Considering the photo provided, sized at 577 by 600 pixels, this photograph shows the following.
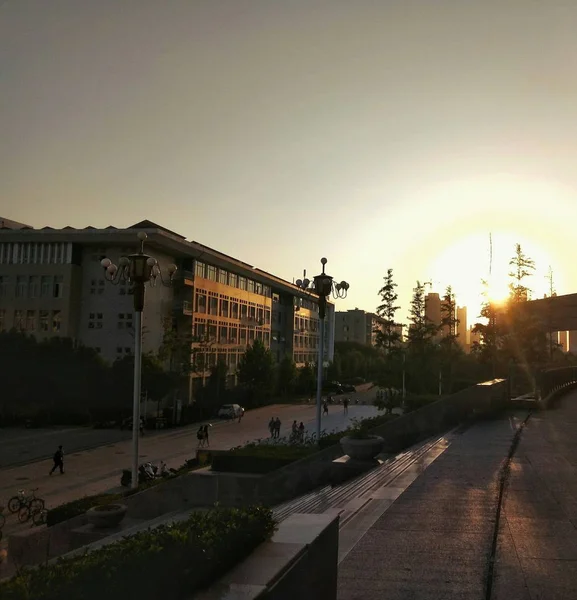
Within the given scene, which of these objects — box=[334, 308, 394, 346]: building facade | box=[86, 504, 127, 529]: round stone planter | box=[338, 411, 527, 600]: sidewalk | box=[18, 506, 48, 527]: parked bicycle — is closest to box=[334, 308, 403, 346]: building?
box=[334, 308, 394, 346]: building facade

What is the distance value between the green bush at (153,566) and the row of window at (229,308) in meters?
53.8

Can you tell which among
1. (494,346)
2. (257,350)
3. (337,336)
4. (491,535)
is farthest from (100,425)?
(337,336)

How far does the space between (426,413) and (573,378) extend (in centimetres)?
2593

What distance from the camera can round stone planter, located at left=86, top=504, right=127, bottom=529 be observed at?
444 inches

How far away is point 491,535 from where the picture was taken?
654 centimetres

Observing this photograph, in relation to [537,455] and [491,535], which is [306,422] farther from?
[491,535]

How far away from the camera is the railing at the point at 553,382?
25.8 m

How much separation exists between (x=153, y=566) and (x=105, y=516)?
916cm

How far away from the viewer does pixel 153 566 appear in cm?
305

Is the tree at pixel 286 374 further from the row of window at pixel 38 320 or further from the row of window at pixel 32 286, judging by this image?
the row of window at pixel 32 286

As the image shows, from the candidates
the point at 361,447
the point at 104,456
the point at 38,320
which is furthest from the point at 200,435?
the point at 38,320

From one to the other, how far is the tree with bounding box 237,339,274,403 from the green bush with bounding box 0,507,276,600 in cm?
5894

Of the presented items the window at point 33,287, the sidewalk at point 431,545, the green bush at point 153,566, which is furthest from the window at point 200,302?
the green bush at point 153,566

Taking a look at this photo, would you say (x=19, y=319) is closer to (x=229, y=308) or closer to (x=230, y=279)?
(x=229, y=308)
